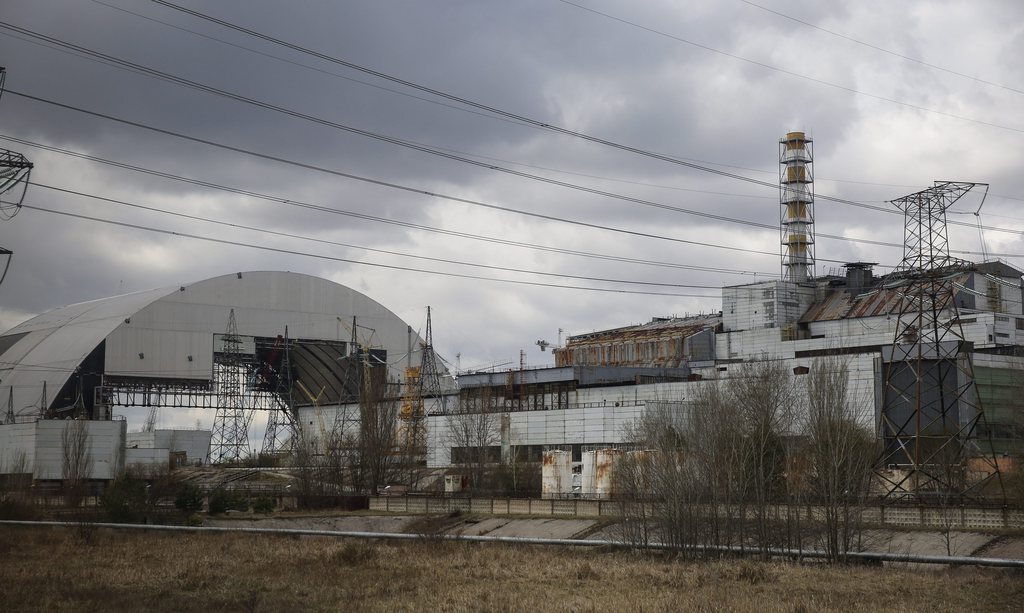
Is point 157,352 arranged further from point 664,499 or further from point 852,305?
point 664,499

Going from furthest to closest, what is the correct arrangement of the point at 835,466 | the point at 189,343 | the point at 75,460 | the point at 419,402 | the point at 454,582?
1. the point at 189,343
2. the point at 419,402
3. the point at 75,460
4. the point at 835,466
5. the point at 454,582

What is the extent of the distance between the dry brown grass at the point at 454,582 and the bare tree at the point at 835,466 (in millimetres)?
2480

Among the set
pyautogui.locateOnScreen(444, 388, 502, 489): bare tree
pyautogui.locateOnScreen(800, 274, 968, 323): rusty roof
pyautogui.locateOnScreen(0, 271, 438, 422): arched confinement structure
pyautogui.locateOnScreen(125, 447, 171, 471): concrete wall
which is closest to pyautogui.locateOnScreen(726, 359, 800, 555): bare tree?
pyautogui.locateOnScreen(444, 388, 502, 489): bare tree

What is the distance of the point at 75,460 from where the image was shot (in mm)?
58531

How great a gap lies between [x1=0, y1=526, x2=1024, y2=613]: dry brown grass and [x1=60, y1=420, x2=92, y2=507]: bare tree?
24355mm

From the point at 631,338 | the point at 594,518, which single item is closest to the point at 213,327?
the point at 631,338

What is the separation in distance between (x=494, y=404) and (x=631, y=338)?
58.1 feet

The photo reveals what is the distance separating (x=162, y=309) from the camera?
81312mm

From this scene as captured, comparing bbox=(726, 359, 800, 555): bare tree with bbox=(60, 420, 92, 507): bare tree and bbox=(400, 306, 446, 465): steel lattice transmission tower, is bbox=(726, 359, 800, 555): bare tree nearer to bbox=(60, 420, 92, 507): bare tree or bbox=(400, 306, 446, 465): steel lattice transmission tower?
bbox=(400, 306, 446, 465): steel lattice transmission tower

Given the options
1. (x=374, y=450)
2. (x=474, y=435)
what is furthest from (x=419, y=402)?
(x=374, y=450)

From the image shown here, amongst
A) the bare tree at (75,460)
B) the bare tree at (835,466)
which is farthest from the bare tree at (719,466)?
the bare tree at (75,460)

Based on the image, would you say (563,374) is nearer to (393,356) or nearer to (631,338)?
→ (631,338)

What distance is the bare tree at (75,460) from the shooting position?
175 ft

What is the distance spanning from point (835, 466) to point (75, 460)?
45.6 m
